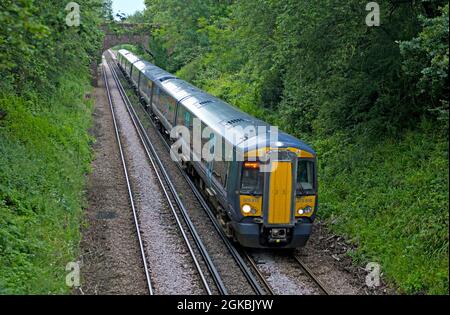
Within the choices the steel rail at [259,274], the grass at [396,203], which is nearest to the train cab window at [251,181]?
the steel rail at [259,274]

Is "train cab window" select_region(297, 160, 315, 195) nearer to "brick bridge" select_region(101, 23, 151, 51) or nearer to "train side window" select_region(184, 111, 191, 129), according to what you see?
"train side window" select_region(184, 111, 191, 129)

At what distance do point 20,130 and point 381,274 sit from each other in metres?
12.6

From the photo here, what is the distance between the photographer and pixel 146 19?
64.1 metres

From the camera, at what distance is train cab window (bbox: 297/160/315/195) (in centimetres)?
1232

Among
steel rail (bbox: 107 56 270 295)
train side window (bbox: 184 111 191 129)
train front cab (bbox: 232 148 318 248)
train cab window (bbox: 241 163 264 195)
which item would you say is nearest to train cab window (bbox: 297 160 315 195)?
train front cab (bbox: 232 148 318 248)

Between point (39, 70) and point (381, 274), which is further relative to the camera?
point (39, 70)

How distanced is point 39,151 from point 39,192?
3.23 meters

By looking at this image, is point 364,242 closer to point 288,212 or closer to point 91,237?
point 288,212

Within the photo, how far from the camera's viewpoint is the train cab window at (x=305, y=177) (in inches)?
485

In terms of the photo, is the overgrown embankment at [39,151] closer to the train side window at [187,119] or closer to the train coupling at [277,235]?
the train side window at [187,119]

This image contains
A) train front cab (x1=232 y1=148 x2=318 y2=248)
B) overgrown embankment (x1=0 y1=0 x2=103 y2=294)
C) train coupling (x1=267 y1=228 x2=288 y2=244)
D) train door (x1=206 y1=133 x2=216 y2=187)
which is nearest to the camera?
overgrown embankment (x1=0 y1=0 x2=103 y2=294)

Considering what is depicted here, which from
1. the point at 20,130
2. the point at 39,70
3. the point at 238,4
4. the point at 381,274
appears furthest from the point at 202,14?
the point at 381,274

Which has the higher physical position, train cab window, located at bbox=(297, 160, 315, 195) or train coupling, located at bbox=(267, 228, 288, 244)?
train cab window, located at bbox=(297, 160, 315, 195)

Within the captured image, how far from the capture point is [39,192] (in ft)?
48.8
